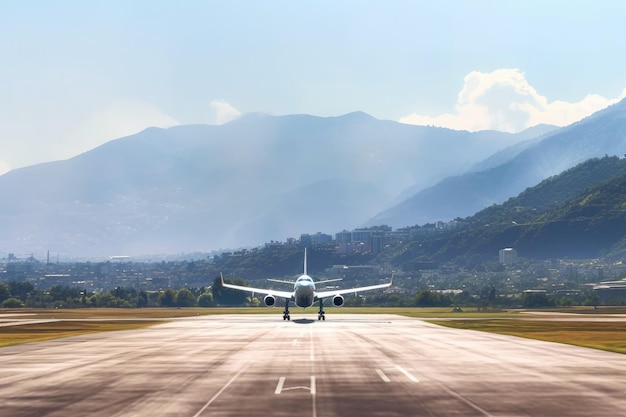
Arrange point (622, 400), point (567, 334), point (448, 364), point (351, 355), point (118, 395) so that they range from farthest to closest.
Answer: point (567, 334) → point (351, 355) → point (448, 364) → point (118, 395) → point (622, 400)

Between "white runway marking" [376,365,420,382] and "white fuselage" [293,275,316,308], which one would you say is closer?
"white runway marking" [376,365,420,382]

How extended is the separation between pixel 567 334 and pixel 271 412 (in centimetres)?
5044

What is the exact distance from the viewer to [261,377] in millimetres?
34344

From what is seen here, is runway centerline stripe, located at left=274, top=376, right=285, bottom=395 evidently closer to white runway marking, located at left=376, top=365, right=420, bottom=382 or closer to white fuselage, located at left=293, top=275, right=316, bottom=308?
white runway marking, located at left=376, top=365, right=420, bottom=382

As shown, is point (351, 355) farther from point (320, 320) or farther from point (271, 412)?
point (320, 320)

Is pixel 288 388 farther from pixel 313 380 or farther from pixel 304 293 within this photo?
pixel 304 293

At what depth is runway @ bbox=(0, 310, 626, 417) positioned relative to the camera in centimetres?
2561

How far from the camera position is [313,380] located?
33031 mm

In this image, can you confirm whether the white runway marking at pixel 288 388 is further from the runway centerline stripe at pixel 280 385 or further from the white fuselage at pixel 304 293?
the white fuselage at pixel 304 293

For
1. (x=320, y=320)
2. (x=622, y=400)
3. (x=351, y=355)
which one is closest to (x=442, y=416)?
(x=622, y=400)

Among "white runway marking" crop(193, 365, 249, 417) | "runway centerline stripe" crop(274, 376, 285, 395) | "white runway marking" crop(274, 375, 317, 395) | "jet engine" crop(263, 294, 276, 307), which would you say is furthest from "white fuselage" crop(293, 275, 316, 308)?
"white runway marking" crop(274, 375, 317, 395)

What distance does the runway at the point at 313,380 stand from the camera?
25.6 m

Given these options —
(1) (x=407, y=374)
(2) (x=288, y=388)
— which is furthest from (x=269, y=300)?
(2) (x=288, y=388)

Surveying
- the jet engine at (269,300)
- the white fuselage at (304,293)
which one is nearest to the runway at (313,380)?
the white fuselage at (304,293)
